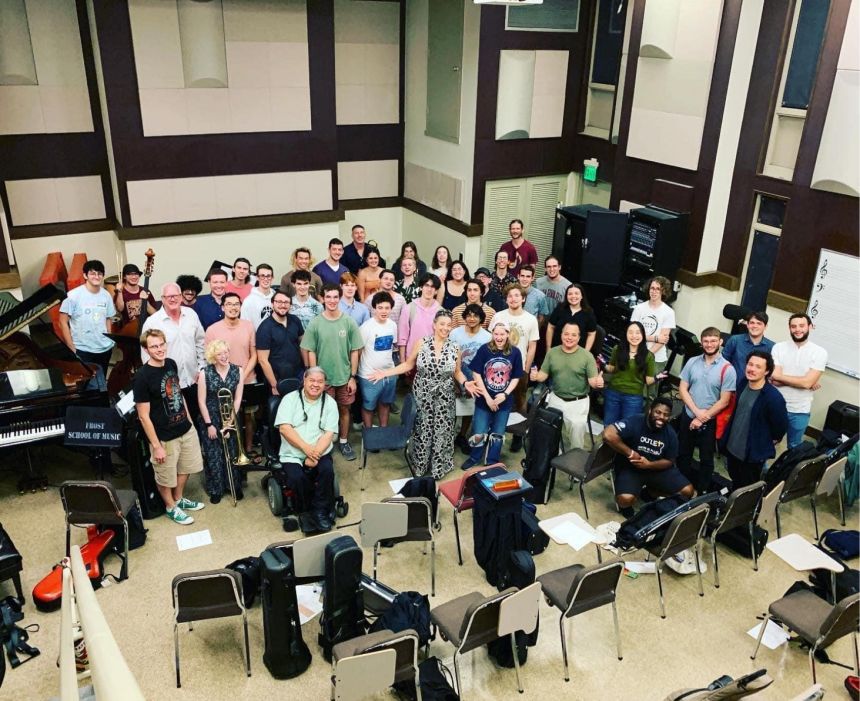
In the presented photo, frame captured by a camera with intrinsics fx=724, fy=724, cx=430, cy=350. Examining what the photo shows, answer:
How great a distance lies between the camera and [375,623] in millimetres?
4562

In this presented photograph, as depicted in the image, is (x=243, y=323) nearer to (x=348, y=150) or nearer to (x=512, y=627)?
(x=512, y=627)

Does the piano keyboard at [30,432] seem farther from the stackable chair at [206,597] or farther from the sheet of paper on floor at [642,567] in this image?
the sheet of paper on floor at [642,567]

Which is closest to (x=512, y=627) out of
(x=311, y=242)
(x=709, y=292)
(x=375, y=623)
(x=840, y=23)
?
(x=375, y=623)

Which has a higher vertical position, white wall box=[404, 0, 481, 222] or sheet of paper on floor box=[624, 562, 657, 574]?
white wall box=[404, 0, 481, 222]

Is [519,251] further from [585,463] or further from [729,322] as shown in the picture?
[585,463]

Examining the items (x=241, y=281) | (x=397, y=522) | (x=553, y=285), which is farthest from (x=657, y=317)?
(x=241, y=281)

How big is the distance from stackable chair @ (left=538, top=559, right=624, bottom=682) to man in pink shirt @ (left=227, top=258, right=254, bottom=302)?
166 inches

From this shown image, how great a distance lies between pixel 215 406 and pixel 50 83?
547cm

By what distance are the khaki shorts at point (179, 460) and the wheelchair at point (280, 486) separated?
21.7 inches

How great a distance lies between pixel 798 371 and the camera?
6.40 metres

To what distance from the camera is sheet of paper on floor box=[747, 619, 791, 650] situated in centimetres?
494

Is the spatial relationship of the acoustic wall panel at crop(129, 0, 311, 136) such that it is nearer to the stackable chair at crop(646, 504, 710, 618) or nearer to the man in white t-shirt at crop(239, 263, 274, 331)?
the man in white t-shirt at crop(239, 263, 274, 331)

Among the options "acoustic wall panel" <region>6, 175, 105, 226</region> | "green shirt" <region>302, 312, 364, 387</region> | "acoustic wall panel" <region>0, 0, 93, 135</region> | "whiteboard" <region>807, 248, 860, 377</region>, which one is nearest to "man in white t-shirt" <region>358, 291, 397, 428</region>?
"green shirt" <region>302, 312, 364, 387</region>

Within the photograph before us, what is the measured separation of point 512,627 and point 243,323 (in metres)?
3.45
